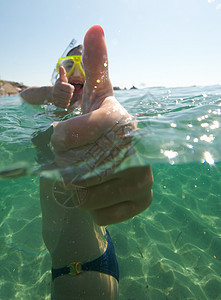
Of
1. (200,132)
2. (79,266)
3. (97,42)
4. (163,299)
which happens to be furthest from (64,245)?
(200,132)

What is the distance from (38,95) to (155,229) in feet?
17.0

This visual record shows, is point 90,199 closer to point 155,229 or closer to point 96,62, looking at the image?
point 96,62

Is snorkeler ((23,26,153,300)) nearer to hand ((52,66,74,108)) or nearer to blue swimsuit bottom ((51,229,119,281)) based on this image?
blue swimsuit bottom ((51,229,119,281))

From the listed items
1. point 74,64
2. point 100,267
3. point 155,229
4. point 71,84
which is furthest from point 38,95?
point 155,229

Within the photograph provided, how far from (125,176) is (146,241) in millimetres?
3213

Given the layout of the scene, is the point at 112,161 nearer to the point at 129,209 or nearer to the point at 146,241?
the point at 129,209

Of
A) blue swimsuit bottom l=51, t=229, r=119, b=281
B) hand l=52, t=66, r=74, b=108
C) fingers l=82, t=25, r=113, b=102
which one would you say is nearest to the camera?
fingers l=82, t=25, r=113, b=102

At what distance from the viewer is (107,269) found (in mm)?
2730

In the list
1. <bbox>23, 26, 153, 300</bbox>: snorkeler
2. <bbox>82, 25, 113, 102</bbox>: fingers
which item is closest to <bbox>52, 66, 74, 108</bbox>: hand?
<bbox>23, 26, 153, 300</bbox>: snorkeler

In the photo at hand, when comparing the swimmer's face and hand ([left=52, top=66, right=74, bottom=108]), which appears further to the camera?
the swimmer's face

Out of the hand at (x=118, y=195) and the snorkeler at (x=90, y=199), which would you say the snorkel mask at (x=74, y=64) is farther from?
the hand at (x=118, y=195)

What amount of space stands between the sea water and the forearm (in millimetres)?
581

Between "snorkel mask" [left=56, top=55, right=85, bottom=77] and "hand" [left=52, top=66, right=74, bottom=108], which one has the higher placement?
"snorkel mask" [left=56, top=55, right=85, bottom=77]

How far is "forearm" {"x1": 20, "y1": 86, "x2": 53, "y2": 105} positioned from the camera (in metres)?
5.30
